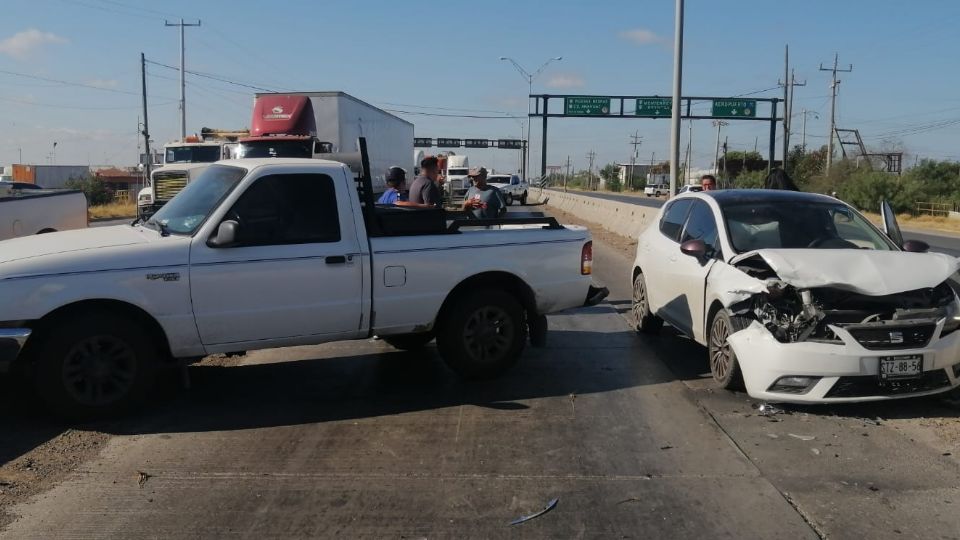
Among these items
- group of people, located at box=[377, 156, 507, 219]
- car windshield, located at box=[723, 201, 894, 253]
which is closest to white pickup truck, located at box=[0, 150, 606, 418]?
car windshield, located at box=[723, 201, 894, 253]

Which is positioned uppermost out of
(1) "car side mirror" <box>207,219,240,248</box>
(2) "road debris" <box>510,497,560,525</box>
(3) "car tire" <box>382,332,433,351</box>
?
(1) "car side mirror" <box>207,219,240,248</box>

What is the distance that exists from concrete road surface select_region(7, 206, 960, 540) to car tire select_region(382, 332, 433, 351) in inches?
27.3

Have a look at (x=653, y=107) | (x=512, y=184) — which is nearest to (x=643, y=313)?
(x=512, y=184)

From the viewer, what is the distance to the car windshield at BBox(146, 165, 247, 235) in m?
6.04

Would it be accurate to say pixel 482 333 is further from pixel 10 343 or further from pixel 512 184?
pixel 512 184

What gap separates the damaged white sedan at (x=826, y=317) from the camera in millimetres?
5633

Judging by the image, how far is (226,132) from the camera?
1162 inches

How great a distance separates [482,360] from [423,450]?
1657 mm

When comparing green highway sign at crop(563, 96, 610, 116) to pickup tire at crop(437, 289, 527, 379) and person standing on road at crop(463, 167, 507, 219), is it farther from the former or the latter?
pickup tire at crop(437, 289, 527, 379)

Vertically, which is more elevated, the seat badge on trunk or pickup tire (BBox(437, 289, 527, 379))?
the seat badge on trunk

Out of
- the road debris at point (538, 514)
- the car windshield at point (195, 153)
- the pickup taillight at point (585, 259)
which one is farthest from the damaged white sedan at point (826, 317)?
the car windshield at point (195, 153)

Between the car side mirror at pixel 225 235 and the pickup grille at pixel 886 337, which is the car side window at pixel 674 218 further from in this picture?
the car side mirror at pixel 225 235

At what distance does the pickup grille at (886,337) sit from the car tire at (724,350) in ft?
2.60

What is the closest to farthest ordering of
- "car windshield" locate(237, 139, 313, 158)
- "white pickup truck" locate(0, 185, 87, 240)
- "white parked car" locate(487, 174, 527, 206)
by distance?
"white pickup truck" locate(0, 185, 87, 240), "car windshield" locate(237, 139, 313, 158), "white parked car" locate(487, 174, 527, 206)
